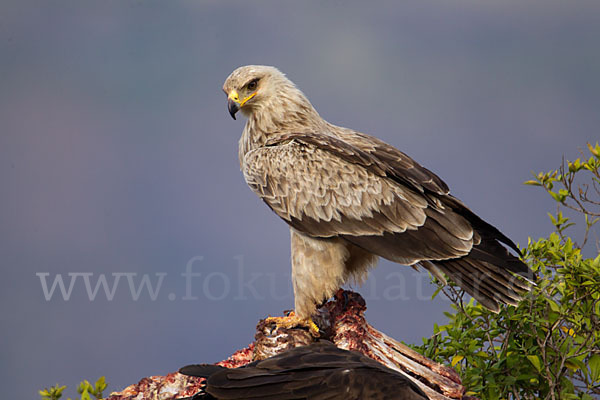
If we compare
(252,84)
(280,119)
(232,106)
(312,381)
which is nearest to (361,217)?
(280,119)

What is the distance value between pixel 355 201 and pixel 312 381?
5.56ft

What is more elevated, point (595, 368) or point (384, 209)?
point (384, 209)

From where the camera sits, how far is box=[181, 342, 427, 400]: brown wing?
355 cm

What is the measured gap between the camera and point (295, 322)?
16.2 feet

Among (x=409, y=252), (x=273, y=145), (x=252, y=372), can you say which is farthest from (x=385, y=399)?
(x=273, y=145)

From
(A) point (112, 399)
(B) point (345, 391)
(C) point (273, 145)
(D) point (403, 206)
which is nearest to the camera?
(B) point (345, 391)

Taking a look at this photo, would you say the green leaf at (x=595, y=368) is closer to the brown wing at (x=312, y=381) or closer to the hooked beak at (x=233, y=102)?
the brown wing at (x=312, y=381)

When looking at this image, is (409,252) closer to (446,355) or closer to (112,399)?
(446,355)

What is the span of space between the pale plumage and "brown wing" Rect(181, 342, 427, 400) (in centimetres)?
121

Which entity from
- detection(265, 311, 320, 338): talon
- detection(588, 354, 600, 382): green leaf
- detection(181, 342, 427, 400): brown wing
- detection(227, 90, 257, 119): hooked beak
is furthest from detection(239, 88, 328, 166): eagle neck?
detection(588, 354, 600, 382): green leaf

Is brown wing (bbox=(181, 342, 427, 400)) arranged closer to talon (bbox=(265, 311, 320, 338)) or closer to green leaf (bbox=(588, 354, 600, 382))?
talon (bbox=(265, 311, 320, 338))

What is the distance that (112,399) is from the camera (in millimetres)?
4504

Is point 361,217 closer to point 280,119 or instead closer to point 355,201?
point 355,201

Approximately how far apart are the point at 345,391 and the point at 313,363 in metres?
0.24
